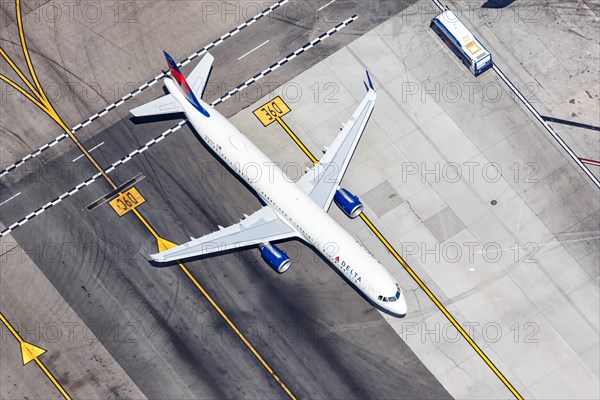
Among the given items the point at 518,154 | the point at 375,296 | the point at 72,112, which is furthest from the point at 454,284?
the point at 72,112

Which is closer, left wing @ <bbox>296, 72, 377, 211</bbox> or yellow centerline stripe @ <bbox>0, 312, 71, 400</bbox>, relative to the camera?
yellow centerline stripe @ <bbox>0, 312, 71, 400</bbox>

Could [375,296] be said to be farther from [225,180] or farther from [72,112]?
[72,112]

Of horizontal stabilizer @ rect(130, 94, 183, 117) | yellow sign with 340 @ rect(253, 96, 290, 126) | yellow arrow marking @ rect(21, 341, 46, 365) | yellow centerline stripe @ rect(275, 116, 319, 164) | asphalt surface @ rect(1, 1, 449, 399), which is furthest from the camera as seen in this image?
yellow sign with 340 @ rect(253, 96, 290, 126)

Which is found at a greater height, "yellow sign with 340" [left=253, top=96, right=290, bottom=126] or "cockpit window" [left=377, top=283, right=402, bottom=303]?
"yellow sign with 340" [left=253, top=96, right=290, bottom=126]

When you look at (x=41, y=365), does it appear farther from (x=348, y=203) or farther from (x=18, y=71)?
(x=348, y=203)

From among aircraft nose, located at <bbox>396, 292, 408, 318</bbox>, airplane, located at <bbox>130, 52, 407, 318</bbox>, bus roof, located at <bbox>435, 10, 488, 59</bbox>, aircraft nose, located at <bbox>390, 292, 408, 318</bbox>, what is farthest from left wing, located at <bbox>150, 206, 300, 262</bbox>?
bus roof, located at <bbox>435, 10, 488, 59</bbox>

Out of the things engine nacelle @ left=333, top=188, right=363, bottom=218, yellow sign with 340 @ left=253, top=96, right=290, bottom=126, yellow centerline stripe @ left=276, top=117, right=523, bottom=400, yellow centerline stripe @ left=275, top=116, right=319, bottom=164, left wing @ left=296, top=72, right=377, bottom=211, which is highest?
yellow sign with 340 @ left=253, top=96, right=290, bottom=126

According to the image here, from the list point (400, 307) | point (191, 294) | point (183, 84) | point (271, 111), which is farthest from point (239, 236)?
point (400, 307)

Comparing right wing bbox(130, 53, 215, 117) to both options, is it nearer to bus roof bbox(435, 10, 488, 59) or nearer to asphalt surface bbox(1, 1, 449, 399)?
asphalt surface bbox(1, 1, 449, 399)
